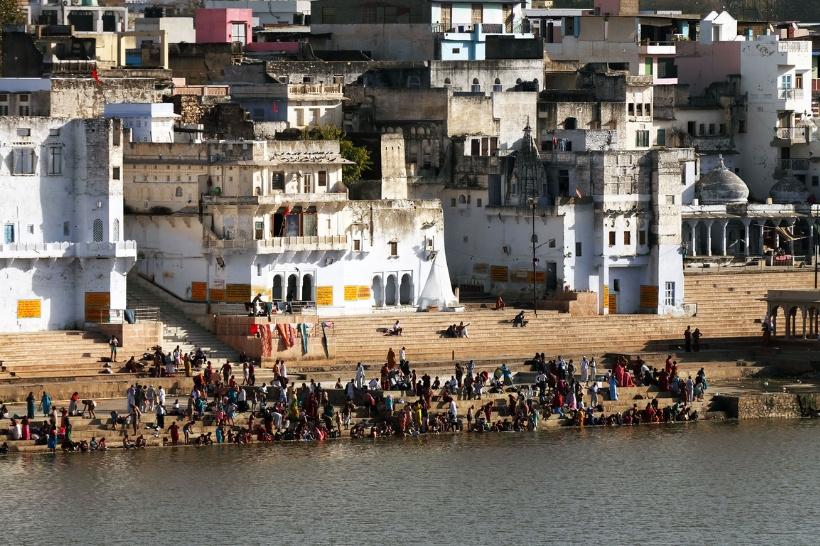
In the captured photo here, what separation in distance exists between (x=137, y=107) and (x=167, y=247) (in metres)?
4.66

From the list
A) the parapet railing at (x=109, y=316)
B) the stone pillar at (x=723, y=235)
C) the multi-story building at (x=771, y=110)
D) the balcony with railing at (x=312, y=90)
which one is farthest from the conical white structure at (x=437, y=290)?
the multi-story building at (x=771, y=110)

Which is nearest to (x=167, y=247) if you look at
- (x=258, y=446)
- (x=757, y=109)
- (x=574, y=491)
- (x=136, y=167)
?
(x=136, y=167)

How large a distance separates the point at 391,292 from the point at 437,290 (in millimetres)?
1279

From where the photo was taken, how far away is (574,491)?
70.2 m

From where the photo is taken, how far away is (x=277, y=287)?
8444 cm

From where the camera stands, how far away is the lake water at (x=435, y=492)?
65.5 meters

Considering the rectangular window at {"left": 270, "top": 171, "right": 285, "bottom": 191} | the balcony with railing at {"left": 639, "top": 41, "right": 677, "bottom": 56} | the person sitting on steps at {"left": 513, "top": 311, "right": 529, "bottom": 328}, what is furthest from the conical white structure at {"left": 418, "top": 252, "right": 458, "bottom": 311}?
the balcony with railing at {"left": 639, "top": 41, "right": 677, "bottom": 56}

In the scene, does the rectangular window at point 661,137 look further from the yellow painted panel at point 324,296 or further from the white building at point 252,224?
the yellow painted panel at point 324,296

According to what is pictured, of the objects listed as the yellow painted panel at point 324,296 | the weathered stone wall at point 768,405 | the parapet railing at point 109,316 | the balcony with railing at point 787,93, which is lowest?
the weathered stone wall at point 768,405

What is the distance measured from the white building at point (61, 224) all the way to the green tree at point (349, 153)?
928cm

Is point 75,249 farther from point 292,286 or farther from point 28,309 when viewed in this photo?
point 292,286

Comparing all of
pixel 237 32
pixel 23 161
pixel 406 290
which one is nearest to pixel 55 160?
pixel 23 161

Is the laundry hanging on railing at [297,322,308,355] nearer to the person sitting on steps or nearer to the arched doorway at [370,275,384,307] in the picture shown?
the arched doorway at [370,275,384,307]

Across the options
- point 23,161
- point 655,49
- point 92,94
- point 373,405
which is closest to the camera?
point 373,405
